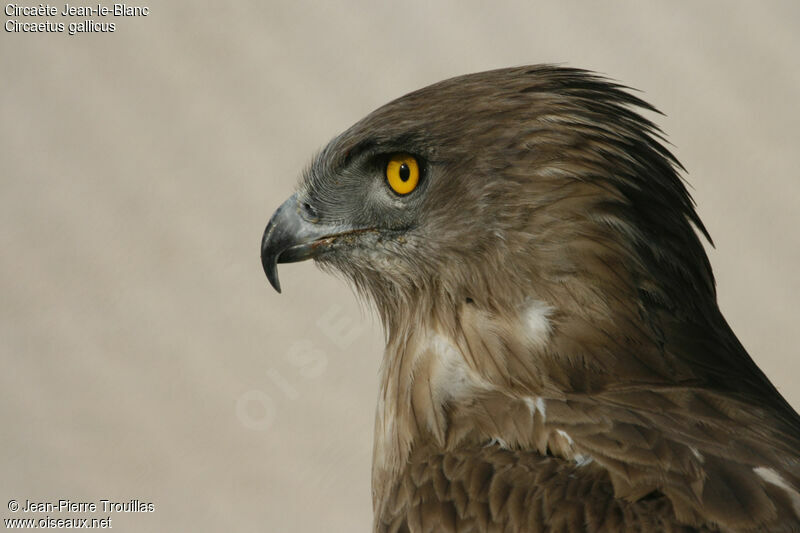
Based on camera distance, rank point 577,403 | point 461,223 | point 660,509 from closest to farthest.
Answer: point 660,509, point 577,403, point 461,223

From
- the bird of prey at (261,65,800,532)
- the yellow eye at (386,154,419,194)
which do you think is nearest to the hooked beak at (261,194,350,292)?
the bird of prey at (261,65,800,532)

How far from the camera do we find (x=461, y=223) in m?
1.87

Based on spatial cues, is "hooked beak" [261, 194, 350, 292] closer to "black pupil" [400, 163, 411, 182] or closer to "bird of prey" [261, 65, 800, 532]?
"bird of prey" [261, 65, 800, 532]

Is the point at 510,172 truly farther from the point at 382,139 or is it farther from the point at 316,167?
the point at 316,167

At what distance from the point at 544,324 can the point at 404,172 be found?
49cm

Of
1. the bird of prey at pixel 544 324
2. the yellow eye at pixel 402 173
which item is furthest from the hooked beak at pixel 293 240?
the yellow eye at pixel 402 173

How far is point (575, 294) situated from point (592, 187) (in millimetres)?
224

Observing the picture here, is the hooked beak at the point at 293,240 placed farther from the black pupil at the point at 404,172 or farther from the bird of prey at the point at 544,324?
the black pupil at the point at 404,172

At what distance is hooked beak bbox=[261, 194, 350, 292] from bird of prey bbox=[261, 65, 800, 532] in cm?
1

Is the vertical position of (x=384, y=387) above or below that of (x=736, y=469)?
above

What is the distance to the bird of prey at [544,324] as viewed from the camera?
4.75 feet

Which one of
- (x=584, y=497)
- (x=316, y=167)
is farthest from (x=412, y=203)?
(x=584, y=497)

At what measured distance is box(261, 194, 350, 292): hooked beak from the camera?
2111mm

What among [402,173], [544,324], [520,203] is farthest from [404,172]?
[544,324]
